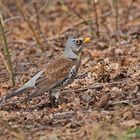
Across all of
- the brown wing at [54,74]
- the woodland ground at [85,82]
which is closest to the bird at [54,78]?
the brown wing at [54,74]

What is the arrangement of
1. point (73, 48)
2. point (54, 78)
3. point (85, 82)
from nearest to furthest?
point (54, 78)
point (73, 48)
point (85, 82)

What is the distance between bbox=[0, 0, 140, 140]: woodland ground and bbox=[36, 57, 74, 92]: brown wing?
0.99 feet

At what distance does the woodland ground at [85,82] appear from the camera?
6750 mm

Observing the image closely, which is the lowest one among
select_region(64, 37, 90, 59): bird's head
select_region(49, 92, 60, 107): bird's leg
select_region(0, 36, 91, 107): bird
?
select_region(49, 92, 60, 107): bird's leg

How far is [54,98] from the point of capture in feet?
26.1

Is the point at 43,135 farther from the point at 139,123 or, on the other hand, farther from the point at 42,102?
the point at 42,102

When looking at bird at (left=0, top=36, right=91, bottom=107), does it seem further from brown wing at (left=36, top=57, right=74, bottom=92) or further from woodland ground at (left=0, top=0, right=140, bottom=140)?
woodland ground at (left=0, top=0, right=140, bottom=140)

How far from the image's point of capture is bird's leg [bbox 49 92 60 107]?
7938mm

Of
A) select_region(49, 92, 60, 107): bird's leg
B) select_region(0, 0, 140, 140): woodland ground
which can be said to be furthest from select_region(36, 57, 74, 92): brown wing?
select_region(0, 0, 140, 140): woodland ground

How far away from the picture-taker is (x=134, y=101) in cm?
766

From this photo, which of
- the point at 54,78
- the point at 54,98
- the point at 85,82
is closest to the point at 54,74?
the point at 54,78

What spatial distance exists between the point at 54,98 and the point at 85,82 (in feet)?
3.37

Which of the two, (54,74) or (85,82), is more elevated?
(54,74)

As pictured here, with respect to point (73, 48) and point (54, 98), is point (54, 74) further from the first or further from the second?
point (73, 48)
